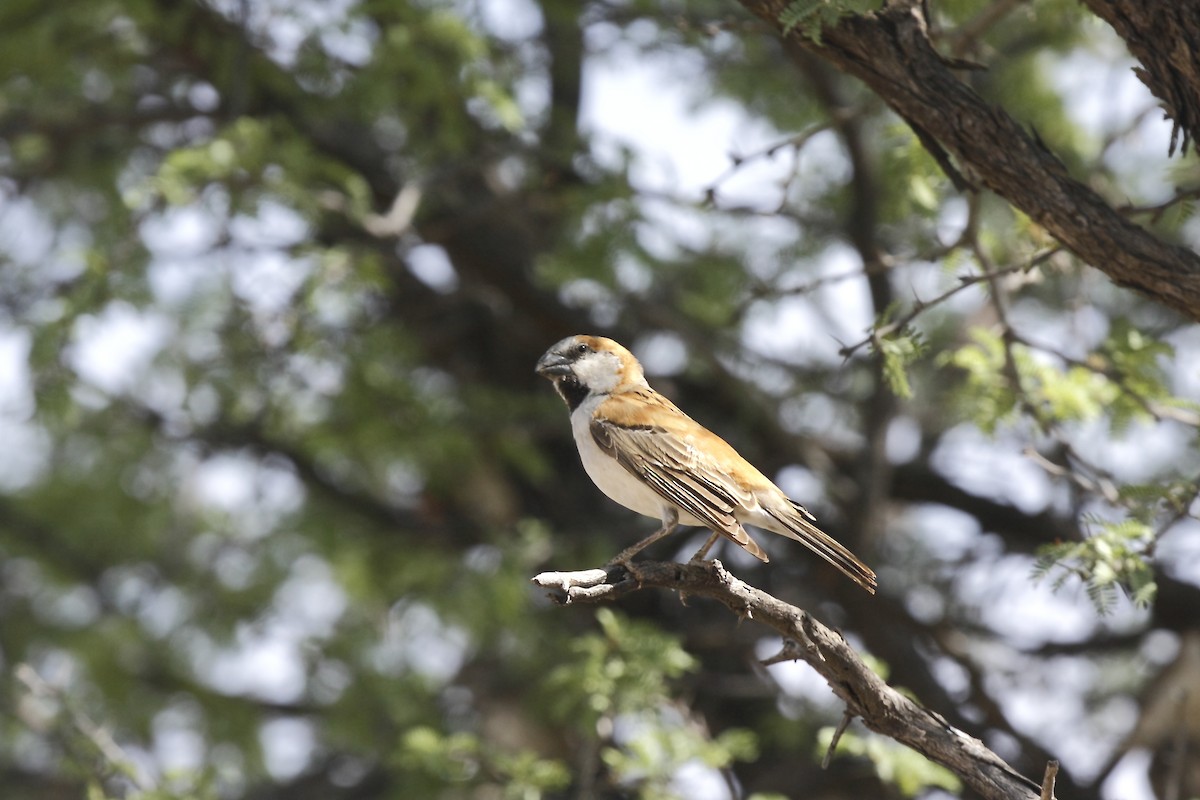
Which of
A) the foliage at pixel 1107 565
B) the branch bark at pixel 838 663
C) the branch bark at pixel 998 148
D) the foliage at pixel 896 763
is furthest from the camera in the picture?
the foliage at pixel 896 763

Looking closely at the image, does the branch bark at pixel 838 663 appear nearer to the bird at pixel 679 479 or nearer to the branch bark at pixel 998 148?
the bird at pixel 679 479

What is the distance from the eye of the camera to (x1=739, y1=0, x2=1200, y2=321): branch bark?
13.3 ft

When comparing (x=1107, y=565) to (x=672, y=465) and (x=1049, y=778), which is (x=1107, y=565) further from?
(x=672, y=465)

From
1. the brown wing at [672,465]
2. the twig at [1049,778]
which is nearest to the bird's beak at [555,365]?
the brown wing at [672,465]

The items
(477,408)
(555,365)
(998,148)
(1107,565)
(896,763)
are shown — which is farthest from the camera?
(477,408)

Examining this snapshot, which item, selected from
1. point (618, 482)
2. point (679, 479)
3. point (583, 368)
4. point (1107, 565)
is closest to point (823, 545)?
point (679, 479)

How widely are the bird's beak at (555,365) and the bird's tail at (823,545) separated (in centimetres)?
127

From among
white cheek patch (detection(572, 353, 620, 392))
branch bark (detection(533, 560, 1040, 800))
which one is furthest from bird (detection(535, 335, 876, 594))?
branch bark (detection(533, 560, 1040, 800))

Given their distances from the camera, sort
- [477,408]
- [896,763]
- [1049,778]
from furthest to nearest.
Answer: [477,408] < [896,763] < [1049,778]

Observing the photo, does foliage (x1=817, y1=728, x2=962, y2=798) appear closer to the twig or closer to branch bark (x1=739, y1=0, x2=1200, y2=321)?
the twig

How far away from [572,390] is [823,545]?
1626 millimetres

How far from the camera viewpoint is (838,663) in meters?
3.88

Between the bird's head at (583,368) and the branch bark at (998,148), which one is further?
the bird's head at (583,368)

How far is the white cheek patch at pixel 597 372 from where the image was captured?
19.3 feet
